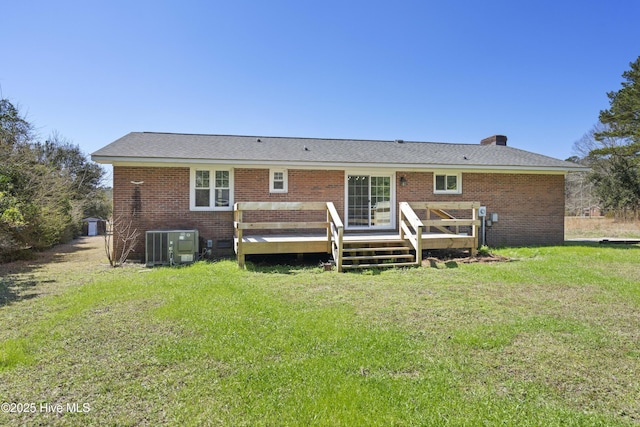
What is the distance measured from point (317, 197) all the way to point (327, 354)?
7.88 m

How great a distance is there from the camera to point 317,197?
11.1 meters

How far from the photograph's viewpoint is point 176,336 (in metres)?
3.94

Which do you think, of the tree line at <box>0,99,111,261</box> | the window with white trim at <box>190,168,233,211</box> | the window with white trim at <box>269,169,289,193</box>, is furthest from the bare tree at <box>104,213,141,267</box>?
the window with white trim at <box>269,169,289,193</box>

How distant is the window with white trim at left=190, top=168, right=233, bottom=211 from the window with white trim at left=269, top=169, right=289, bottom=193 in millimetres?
1229

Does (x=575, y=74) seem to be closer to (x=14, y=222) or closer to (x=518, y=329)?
(x=518, y=329)

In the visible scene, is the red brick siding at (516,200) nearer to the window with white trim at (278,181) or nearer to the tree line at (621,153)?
the window with white trim at (278,181)

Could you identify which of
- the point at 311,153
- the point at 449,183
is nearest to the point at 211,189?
the point at 311,153

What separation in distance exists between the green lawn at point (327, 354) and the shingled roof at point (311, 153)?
15.7 ft

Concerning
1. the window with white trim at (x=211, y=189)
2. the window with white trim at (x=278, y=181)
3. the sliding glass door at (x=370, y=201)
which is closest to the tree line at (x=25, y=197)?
the window with white trim at (x=211, y=189)

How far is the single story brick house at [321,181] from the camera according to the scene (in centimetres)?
1006

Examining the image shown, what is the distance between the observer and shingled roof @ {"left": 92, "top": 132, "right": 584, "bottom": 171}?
10109 millimetres

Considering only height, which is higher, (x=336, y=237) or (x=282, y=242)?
(x=336, y=237)

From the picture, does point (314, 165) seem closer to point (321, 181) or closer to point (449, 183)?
point (321, 181)

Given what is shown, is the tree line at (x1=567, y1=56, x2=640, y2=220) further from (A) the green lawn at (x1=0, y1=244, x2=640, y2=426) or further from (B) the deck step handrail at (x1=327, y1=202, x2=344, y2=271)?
(A) the green lawn at (x1=0, y1=244, x2=640, y2=426)
